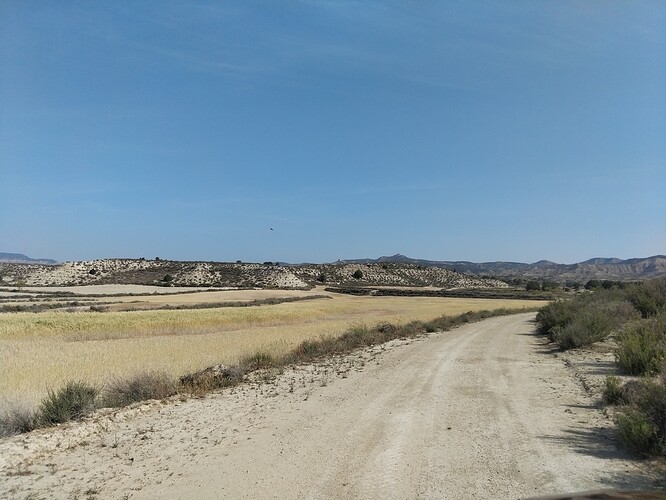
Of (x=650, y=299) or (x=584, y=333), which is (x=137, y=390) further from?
(x=650, y=299)

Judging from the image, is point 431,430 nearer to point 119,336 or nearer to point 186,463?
point 186,463

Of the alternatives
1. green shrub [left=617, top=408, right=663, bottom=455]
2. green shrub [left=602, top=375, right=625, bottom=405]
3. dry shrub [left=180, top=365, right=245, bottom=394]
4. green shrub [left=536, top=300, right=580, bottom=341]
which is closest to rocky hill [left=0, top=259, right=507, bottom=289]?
green shrub [left=536, top=300, right=580, bottom=341]

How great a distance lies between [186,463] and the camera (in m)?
7.61

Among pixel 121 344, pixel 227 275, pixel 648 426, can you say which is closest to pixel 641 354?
pixel 648 426

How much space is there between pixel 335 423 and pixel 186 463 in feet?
9.75

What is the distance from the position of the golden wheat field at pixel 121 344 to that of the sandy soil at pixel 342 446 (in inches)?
175

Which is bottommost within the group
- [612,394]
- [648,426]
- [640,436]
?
[612,394]

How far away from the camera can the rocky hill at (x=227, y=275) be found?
114 m

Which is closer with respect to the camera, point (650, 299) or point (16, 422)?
point (16, 422)

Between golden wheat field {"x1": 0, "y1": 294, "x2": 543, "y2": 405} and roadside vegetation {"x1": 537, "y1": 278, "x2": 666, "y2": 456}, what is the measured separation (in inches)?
483

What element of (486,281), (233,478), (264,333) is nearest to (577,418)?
(233,478)

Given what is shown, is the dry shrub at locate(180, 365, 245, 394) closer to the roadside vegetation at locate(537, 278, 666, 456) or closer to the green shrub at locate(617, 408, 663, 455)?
the roadside vegetation at locate(537, 278, 666, 456)

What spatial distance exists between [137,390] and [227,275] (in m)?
113

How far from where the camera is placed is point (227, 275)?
404 ft
